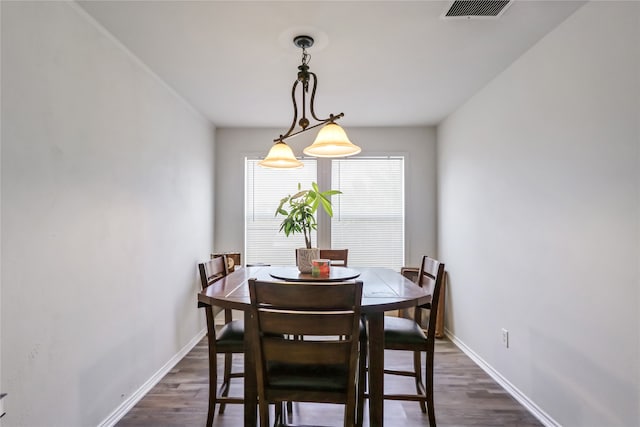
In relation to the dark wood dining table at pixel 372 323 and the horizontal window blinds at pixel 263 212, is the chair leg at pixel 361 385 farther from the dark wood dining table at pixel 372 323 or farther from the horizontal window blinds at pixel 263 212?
the horizontal window blinds at pixel 263 212

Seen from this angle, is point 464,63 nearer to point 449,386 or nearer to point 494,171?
point 494,171

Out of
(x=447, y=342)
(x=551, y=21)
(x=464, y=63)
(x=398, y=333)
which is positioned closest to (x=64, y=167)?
(x=398, y=333)

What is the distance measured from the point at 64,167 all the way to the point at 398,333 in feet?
6.51

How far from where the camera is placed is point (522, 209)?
7.71 feet

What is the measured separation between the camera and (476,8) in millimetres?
1806

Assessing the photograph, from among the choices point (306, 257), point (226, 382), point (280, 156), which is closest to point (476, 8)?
point (280, 156)

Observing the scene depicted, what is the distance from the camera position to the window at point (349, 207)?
13.8 ft


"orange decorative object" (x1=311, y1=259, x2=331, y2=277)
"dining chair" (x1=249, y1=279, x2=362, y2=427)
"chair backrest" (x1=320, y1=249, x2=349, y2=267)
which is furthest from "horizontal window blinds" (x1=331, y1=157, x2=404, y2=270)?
"dining chair" (x1=249, y1=279, x2=362, y2=427)

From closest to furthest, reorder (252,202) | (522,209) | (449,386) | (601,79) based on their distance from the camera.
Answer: (601,79) → (522,209) → (449,386) → (252,202)

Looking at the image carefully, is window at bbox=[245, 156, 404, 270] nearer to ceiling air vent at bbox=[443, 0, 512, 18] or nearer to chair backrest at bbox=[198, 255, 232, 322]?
chair backrest at bbox=[198, 255, 232, 322]

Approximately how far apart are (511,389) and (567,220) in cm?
131

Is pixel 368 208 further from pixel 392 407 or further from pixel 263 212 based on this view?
pixel 392 407

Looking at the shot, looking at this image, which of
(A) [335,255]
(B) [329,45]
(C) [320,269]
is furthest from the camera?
(A) [335,255]

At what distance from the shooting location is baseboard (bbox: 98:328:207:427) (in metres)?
2.06
